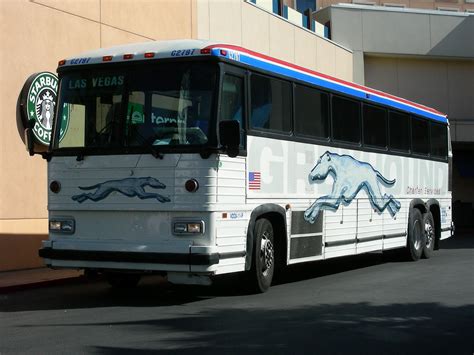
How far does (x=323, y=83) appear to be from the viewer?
38.2 feet

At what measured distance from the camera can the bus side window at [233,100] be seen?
9.01 metres

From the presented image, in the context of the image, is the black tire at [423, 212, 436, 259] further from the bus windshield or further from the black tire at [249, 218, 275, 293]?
the bus windshield

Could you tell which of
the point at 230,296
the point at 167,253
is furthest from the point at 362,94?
the point at 167,253

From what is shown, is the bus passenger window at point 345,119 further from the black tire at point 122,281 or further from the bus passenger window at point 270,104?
the black tire at point 122,281

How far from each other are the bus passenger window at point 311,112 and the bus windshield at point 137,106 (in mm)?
2300

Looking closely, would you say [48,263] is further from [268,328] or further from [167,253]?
[268,328]

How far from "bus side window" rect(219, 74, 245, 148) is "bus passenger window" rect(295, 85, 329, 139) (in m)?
1.59

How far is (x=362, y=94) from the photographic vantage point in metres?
13.1

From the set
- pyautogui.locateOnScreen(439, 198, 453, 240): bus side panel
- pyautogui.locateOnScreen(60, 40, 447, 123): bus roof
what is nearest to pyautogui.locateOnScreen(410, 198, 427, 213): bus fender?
pyautogui.locateOnScreen(439, 198, 453, 240): bus side panel

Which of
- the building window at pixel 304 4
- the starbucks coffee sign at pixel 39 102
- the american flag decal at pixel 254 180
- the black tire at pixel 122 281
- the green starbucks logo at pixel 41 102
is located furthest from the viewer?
the building window at pixel 304 4

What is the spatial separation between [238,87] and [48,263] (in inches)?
136

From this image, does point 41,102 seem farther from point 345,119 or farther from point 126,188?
point 345,119

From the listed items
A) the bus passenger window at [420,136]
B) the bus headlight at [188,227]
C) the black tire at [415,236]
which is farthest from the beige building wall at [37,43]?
the black tire at [415,236]

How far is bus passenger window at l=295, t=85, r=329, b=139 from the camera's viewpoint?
10.9 m
